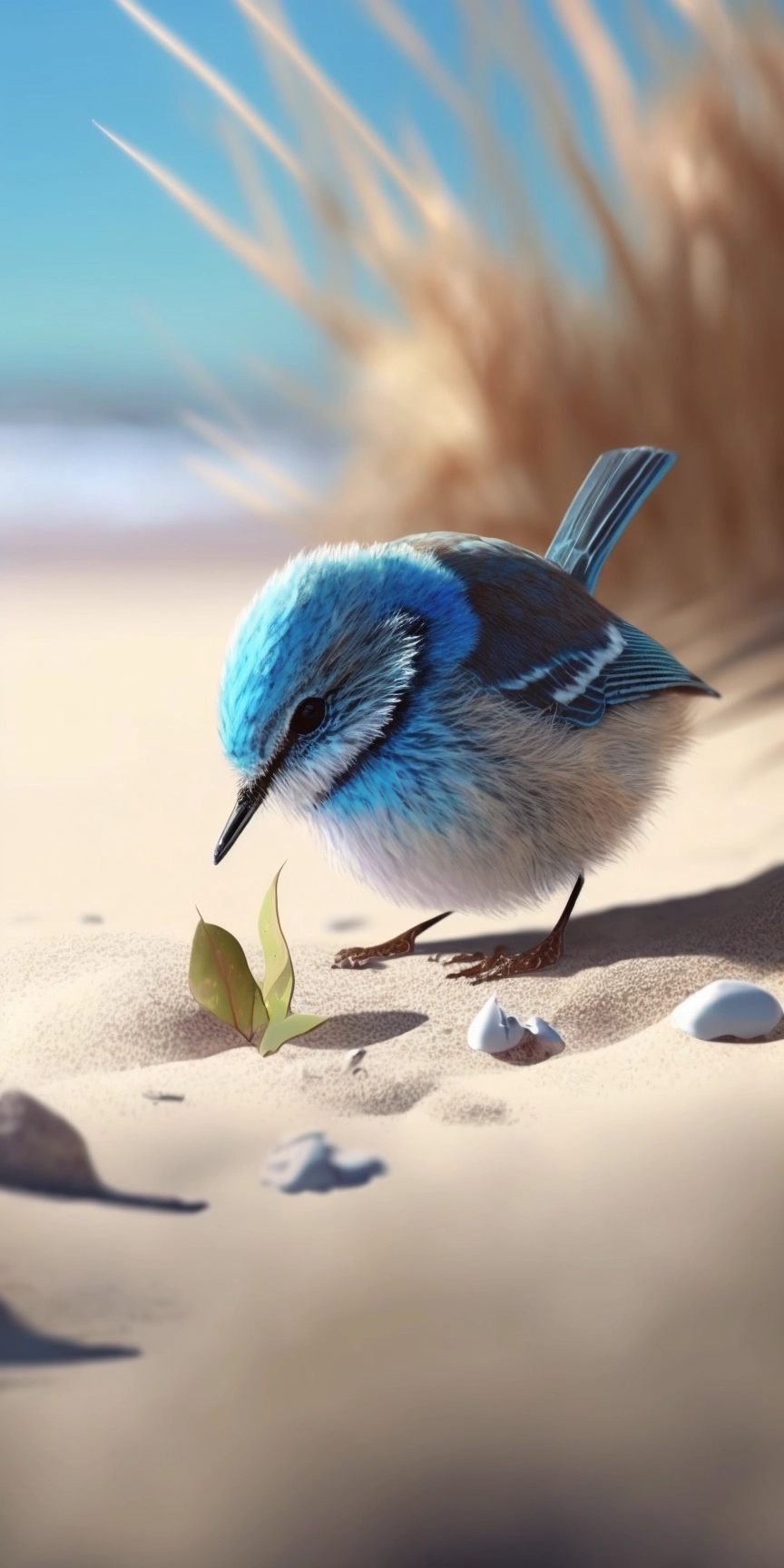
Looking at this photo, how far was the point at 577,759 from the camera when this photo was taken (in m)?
3.20

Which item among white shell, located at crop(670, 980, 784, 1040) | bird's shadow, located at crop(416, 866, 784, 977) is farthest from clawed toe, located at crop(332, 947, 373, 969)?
white shell, located at crop(670, 980, 784, 1040)

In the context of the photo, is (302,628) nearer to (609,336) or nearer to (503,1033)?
(503,1033)

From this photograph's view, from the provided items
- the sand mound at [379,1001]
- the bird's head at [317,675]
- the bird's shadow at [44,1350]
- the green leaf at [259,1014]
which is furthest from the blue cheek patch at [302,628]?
the bird's shadow at [44,1350]

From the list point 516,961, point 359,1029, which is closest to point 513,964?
point 516,961

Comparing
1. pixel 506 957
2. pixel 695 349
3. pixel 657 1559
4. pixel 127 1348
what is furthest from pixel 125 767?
pixel 657 1559

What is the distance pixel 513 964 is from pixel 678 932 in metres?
0.39

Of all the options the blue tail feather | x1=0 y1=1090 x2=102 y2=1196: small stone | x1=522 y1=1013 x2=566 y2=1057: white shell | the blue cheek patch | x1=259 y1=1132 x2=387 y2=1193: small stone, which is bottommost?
x1=522 y1=1013 x2=566 y2=1057: white shell

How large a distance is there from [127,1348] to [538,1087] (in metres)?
0.83

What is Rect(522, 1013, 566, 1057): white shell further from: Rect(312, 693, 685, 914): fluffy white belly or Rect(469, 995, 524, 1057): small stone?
Rect(312, 693, 685, 914): fluffy white belly

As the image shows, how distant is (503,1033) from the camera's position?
258 centimetres

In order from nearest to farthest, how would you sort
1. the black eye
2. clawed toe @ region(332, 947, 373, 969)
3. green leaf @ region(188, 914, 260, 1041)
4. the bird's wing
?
green leaf @ region(188, 914, 260, 1041) → the black eye → the bird's wing → clawed toe @ region(332, 947, 373, 969)

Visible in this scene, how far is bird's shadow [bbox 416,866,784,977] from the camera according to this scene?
10.3ft

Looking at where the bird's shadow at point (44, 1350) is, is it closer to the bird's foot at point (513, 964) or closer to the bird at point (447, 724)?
the bird at point (447, 724)

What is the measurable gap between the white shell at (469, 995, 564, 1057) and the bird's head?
1.82ft
